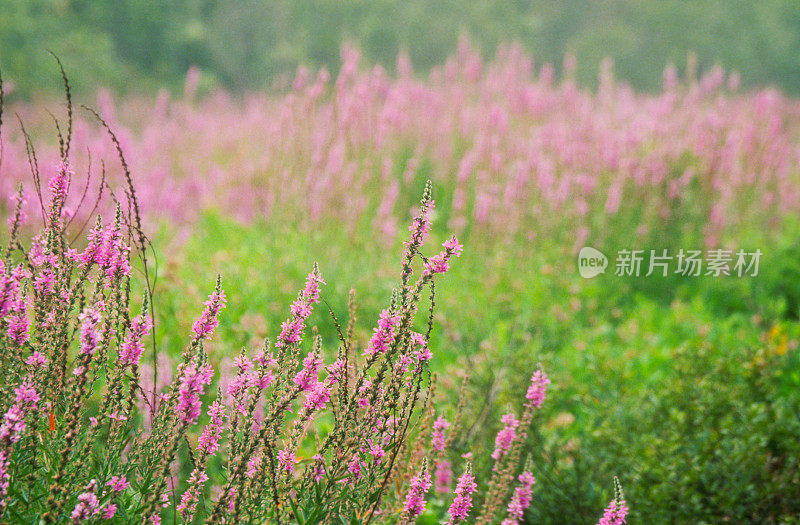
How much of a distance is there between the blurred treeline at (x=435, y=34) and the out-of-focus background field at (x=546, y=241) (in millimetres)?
6286

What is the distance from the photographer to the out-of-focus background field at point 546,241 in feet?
8.26

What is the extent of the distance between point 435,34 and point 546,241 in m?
13.4

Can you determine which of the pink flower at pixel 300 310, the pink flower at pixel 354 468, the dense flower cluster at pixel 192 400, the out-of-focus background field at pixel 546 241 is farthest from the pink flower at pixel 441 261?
the out-of-focus background field at pixel 546 241

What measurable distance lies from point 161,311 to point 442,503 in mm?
2126

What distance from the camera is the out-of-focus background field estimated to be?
2518mm

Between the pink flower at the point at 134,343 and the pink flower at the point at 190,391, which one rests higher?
the pink flower at the point at 134,343

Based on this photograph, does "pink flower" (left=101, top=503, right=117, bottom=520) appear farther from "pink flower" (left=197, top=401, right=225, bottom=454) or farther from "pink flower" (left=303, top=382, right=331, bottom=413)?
"pink flower" (left=303, top=382, right=331, bottom=413)

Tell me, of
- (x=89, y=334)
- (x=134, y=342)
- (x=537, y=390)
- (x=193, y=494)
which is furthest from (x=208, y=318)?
(x=537, y=390)

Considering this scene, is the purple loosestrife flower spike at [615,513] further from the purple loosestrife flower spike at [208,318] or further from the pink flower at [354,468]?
the purple loosestrife flower spike at [208,318]

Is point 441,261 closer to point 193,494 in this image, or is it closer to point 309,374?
point 309,374

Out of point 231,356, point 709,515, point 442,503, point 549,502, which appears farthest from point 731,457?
point 231,356

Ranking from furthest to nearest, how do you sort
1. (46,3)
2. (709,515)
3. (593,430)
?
(46,3), (593,430), (709,515)

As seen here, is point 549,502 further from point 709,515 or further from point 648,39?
point 648,39

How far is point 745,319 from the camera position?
4.36 metres
